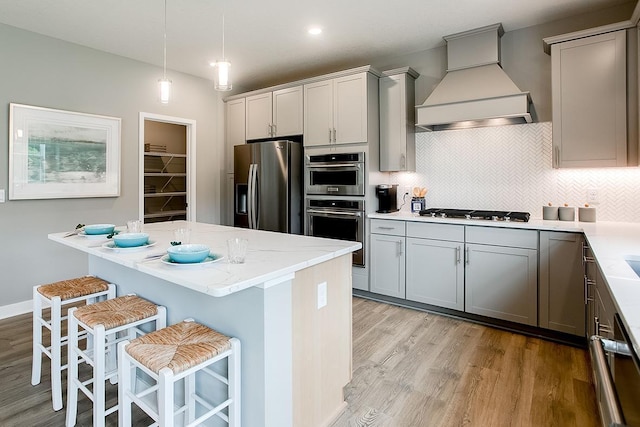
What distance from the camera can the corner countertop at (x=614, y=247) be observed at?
110cm

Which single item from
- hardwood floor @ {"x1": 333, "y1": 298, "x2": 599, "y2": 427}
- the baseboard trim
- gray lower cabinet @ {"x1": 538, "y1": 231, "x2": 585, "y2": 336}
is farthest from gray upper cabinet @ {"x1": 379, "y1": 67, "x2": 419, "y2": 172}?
the baseboard trim

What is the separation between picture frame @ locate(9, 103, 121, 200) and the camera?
3.41 metres

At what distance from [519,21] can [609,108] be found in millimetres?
1127

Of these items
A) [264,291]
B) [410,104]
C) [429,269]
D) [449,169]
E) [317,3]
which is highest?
[317,3]

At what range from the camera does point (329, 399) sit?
1931 millimetres

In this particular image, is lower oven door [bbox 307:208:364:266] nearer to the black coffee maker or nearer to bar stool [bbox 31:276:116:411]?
the black coffee maker

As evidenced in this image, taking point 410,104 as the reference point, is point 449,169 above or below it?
below

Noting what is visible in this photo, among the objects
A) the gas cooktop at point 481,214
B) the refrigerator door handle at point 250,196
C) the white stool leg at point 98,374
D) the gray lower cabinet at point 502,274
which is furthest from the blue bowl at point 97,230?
the gray lower cabinet at point 502,274

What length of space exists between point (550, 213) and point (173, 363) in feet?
10.6

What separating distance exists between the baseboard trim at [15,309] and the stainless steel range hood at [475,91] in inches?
169

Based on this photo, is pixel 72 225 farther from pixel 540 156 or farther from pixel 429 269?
pixel 540 156

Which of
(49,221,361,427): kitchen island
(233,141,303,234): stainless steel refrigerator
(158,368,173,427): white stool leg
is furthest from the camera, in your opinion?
(233,141,303,234): stainless steel refrigerator

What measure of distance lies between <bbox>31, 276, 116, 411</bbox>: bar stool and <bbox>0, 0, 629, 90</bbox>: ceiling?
7.39 feet

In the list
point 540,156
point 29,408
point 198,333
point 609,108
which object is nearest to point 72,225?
point 29,408
